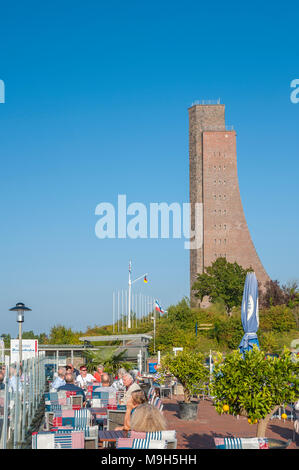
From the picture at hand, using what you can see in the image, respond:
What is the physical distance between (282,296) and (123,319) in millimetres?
20101

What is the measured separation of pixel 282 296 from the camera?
72.3m

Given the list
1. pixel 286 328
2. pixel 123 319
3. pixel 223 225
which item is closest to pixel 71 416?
pixel 286 328

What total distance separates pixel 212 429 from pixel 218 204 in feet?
231

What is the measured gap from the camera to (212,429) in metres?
12.6

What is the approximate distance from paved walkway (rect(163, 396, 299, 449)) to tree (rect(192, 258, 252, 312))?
185ft

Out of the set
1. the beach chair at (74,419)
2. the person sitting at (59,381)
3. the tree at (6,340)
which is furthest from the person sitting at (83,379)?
the tree at (6,340)

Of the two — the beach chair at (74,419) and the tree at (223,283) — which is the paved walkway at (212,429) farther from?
the tree at (223,283)

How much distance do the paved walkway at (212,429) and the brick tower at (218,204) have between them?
66296 mm

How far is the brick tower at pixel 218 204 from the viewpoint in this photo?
81500 millimetres

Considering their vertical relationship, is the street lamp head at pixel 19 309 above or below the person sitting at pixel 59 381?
above

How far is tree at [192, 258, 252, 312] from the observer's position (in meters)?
71.2

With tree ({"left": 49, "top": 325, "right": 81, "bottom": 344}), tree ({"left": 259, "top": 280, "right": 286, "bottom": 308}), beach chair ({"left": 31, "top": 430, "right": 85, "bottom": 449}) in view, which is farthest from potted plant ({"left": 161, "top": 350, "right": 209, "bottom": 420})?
tree ({"left": 259, "top": 280, "right": 286, "bottom": 308})

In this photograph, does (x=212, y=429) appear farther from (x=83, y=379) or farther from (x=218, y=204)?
(x=218, y=204)
